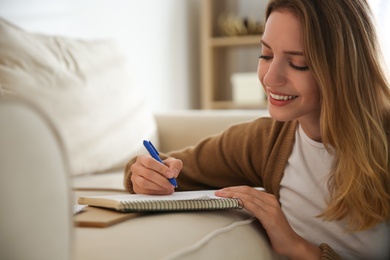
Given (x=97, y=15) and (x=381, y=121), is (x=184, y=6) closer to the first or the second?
(x=97, y=15)

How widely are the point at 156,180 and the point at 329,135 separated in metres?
0.36

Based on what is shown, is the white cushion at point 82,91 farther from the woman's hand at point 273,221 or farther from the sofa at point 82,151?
the woman's hand at point 273,221

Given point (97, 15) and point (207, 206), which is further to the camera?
point (97, 15)

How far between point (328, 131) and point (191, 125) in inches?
39.1

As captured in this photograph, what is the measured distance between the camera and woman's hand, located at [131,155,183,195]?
3.65 ft

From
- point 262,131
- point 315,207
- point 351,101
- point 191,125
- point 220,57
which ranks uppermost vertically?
point 351,101

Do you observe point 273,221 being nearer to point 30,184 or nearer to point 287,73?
point 287,73

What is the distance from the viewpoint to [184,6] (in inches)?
161

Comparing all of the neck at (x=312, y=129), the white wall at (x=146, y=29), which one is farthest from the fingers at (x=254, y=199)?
the white wall at (x=146, y=29)

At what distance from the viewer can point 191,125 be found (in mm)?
2150

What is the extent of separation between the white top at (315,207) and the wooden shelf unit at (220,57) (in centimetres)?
252

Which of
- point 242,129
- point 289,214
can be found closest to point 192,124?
point 242,129

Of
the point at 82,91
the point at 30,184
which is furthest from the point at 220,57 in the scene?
the point at 30,184

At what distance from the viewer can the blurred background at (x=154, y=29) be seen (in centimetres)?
255
